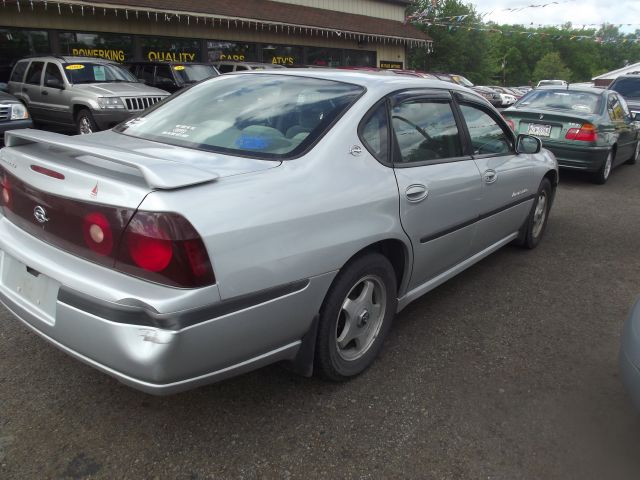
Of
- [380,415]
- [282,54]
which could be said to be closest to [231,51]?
[282,54]

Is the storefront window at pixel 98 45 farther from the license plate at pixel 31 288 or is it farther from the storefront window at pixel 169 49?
the license plate at pixel 31 288

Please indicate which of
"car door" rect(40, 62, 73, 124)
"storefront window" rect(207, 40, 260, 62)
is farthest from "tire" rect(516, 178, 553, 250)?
"storefront window" rect(207, 40, 260, 62)

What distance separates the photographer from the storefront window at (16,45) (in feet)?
41.9

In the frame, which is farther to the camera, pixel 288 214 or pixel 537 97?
pixel 537 97

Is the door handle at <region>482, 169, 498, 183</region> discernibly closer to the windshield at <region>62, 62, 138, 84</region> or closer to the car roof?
the car roof

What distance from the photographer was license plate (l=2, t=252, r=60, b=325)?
2111 millimetres

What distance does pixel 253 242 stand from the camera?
1995 mm

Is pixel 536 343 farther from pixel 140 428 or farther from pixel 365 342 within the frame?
pixel 140 428

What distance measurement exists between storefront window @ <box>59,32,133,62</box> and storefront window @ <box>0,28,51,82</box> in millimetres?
503

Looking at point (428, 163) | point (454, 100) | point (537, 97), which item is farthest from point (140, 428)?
point (537, 97)

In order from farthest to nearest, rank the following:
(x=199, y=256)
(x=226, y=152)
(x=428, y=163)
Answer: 1. (x=428, y=163)
2. (x=226, y=152)
3. (x=199, y=256)

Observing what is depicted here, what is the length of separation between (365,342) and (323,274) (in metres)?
0.71

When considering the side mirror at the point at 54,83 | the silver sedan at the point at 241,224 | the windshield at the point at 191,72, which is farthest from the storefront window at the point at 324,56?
the silver sedan at the point at 241,224

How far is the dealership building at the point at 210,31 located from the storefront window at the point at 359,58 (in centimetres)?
4
